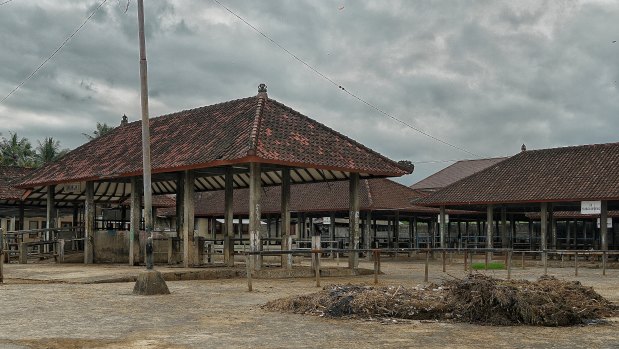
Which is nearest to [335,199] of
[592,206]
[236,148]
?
[592,206]

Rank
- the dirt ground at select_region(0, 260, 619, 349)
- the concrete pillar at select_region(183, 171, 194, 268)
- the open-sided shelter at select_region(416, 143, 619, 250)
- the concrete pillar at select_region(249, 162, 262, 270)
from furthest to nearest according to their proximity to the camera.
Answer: the open-sided shelter at select_region(416, 143, 619, 250) → the concrete pillar at select_region(183, 171, 194, 268) → the concrete pillar at select_region(249, 162, 262, 270) → the dirt ground at select_region(0, 260, 619, 349)

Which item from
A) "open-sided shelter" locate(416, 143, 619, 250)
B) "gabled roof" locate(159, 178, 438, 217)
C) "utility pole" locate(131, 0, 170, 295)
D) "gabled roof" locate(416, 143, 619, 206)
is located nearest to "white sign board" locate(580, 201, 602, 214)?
"open-sided shelter" locate(416, 143, 619, 250)

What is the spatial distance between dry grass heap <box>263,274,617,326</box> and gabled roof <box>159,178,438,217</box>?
67.7 feet

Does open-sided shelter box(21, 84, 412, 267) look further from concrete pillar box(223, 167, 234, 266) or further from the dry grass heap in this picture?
the dry grass heap

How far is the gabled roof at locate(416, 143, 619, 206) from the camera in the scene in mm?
25983

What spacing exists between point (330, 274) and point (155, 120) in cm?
920

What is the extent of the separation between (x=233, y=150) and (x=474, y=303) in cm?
866

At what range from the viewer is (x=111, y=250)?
22.6 metres

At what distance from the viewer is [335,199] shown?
33500 millimetres

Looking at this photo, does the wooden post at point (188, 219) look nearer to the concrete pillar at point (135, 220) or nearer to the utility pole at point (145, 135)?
the concrete pillar at point (135, 220)

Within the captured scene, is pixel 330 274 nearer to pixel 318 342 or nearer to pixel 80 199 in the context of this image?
pixel 318 342

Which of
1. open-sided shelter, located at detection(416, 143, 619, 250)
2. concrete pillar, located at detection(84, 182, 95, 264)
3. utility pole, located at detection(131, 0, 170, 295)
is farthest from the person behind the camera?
open-sided shelter, located at detection(416, 143, 619, 250)

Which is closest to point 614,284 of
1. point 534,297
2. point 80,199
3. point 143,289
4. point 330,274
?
point 330,274

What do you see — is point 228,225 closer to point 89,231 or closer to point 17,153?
point 89,231
